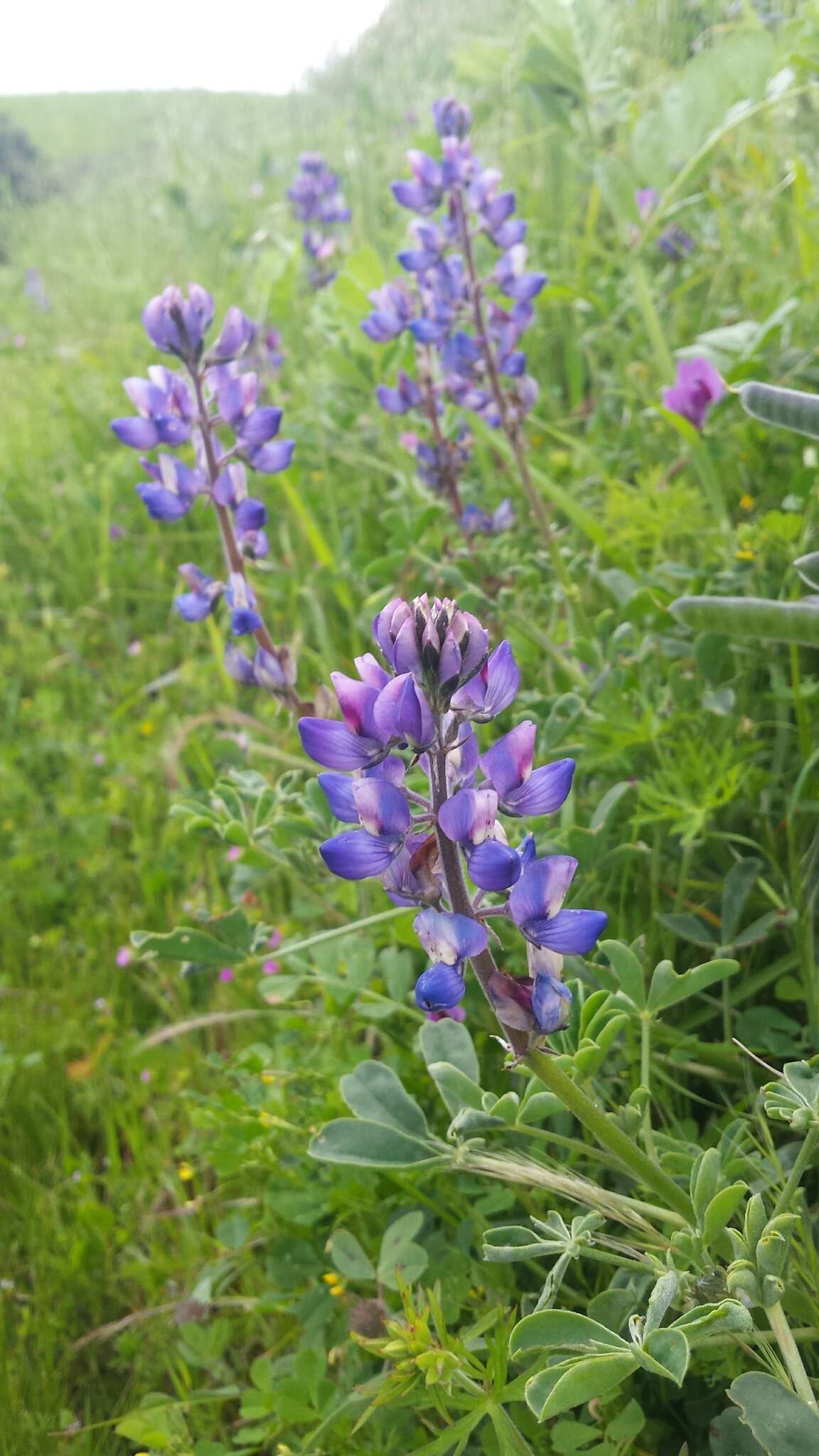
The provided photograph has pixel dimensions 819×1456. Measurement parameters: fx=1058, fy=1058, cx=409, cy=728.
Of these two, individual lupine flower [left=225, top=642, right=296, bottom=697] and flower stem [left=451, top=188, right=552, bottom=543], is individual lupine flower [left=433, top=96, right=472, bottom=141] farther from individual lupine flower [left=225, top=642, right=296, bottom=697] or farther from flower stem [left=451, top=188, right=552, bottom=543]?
individual lupine flower [left=225, top=642, right=296, bottom=697]

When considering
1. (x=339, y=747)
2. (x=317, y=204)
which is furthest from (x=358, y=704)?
(x=317, y=204)

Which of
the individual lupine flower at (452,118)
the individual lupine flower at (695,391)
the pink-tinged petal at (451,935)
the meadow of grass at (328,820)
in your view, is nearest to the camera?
the pink-tinged petal at (451,935)

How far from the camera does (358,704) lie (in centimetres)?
90

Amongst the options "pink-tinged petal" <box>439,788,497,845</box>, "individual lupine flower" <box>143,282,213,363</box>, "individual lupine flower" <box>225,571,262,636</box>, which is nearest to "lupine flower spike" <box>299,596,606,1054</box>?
"pink-tinged petal" <box>439,788,497,845</box>

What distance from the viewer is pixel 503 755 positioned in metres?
0.92

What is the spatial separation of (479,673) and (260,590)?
1915 mm

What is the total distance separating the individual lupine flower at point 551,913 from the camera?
2.91ft

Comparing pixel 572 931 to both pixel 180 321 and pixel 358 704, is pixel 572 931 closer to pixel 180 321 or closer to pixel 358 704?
pixel 358 704

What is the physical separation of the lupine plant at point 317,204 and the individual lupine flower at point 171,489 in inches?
94.5

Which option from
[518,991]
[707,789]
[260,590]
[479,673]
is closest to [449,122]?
[260,590]

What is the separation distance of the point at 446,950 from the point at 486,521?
1.54 metres

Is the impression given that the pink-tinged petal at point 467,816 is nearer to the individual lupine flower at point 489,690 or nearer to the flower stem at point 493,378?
the individual lupine flower at point 489,690

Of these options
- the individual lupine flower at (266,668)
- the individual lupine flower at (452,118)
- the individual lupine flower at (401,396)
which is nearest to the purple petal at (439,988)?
the individual lupine flower at (266,668)

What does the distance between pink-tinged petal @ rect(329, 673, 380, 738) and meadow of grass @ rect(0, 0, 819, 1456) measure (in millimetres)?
562
